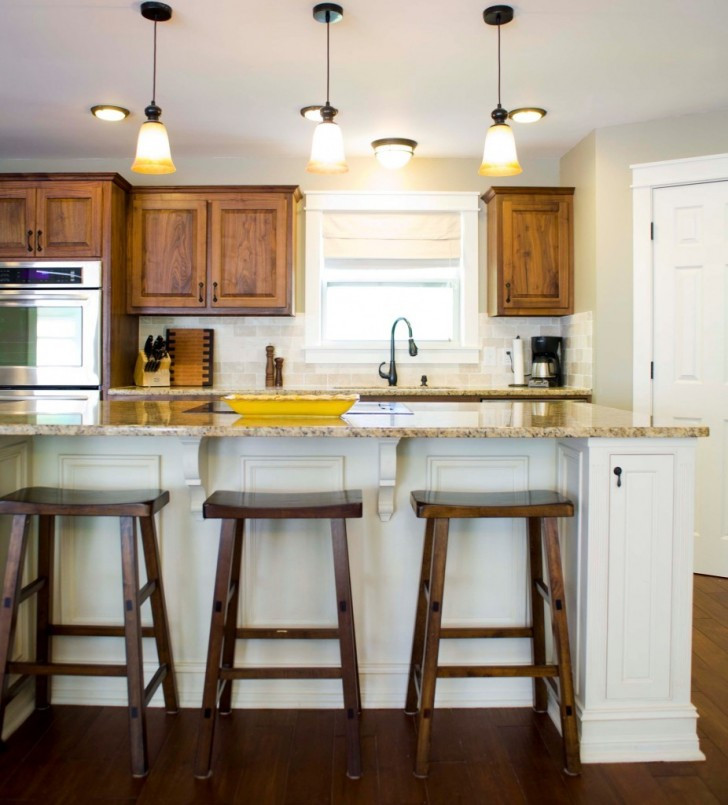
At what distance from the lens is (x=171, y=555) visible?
7.50ft

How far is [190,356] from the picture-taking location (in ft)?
15.9

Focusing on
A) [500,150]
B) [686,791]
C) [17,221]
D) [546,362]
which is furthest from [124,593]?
[546,362]

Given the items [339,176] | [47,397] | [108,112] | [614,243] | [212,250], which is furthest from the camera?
[339,176]

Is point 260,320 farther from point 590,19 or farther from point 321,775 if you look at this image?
point 321,775

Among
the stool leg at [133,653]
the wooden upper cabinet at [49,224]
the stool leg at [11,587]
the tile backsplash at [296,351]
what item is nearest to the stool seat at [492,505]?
the stool leg at [133,653]

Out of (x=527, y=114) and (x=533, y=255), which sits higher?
(x=527, y=114)

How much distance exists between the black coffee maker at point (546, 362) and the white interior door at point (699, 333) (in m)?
0.78

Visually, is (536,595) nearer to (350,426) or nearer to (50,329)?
(350,426)

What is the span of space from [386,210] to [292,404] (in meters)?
2.97

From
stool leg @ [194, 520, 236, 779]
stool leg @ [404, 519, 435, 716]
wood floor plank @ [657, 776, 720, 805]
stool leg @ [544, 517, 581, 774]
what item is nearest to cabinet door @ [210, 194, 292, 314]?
stool leg @ [404, 519, 435, 716]

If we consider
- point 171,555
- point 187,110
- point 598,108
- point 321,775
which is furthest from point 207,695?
point 598,108

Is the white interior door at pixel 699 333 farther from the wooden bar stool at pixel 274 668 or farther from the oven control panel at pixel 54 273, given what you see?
the oven control panel at pixel 54 273

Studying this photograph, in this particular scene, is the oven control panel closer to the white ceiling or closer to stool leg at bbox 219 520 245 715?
the white ceiling

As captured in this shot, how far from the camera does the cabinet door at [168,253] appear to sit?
179 inches
